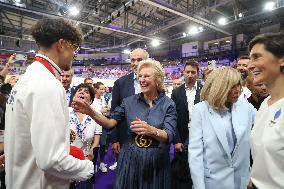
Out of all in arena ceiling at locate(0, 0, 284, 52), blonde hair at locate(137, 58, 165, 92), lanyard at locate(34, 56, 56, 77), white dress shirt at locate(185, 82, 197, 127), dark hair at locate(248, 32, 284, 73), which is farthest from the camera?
arena ceiling at locate(0, 0, 284, 52)

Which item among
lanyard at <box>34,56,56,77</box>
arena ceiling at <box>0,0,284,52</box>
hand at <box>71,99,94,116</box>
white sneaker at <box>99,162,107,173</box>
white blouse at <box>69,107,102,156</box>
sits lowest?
white sneaker at <box>99,162,107,173</box>

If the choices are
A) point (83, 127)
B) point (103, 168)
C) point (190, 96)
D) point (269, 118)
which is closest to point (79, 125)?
point (83, 127)

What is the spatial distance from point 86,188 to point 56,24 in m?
2.44

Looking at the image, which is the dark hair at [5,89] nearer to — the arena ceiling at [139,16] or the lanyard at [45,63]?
the lanyard at [45,63]

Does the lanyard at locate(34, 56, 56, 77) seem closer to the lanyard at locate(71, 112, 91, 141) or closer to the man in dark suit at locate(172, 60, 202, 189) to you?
the lanyard at locate(71, 112, 91, 141)

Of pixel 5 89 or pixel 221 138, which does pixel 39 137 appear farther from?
pixel 5 89

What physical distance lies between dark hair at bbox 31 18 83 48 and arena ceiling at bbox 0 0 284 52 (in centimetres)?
743

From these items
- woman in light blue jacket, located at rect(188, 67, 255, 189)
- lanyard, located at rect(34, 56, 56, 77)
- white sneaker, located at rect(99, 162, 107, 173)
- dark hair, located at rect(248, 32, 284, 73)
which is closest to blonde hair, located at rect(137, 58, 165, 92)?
woman in light blue jacket, located at rect(188, 67, 255, 189)

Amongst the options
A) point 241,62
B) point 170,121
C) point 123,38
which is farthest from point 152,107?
point 123,38

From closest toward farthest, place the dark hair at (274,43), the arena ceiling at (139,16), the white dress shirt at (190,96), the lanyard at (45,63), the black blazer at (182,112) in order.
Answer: the lanyard at (45,63) < the dark hair at (274,43) < the black blazer at (182,112) < the white dress shirt at (190,96) < the arena ceiling at (139,16)

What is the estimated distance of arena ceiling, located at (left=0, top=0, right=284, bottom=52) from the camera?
34.2ft

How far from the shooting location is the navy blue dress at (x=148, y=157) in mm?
2064

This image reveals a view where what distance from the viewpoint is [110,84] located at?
37.7 feet

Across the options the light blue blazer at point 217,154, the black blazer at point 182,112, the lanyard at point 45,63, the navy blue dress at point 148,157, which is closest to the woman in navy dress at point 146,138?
the navy blue dress at point 148,157
